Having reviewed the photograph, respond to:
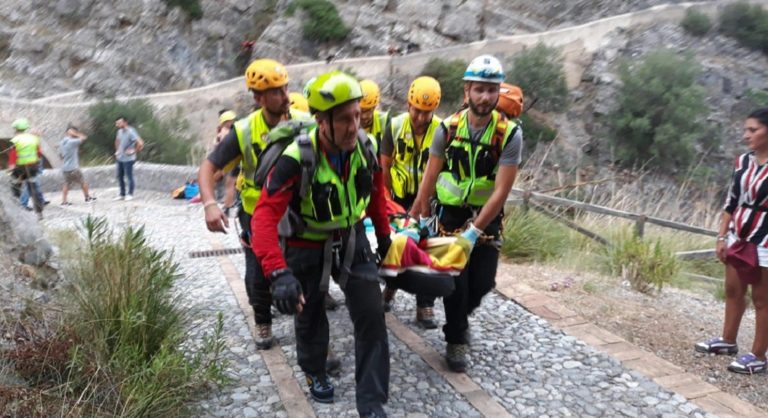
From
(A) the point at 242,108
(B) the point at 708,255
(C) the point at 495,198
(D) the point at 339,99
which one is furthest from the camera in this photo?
(A) the point at 242,108

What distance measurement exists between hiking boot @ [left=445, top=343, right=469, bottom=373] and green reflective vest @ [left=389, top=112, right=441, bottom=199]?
1.36 m

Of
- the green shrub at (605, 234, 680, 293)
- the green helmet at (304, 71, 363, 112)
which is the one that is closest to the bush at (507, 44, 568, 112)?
the green shrub at (605, 234, 680, 293)

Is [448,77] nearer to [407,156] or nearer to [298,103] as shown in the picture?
[298,103]

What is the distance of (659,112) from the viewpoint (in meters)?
32.2

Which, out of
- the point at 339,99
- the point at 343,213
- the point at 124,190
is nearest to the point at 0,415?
the point at 343,213

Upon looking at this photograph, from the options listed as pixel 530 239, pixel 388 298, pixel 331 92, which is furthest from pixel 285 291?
pixel 530 239

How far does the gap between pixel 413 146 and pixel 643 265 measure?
3.23 meters

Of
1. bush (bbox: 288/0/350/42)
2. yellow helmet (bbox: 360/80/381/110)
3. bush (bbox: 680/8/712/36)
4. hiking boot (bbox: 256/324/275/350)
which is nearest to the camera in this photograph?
hiking boot (bbox: 256/324/275/350)

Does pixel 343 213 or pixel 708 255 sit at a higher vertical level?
pixel 343 213

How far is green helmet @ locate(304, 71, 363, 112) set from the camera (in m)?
3.05

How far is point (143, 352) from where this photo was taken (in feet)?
11.2

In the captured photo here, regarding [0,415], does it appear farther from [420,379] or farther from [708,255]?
[708,255]

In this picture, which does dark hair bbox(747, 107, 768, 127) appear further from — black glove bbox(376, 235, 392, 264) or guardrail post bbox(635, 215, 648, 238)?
guardrail post bbox(635, 215, 648, 238)

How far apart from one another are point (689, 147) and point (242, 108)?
21.4 meters
